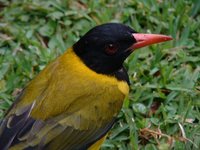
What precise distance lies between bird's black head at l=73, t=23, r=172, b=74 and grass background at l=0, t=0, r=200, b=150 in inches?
26.6

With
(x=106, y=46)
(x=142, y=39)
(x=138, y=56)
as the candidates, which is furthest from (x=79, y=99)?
(x=138, y=56)

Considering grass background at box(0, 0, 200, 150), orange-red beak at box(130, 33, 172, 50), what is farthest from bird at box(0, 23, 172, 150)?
grass background at box(0, 0, 200, 150)

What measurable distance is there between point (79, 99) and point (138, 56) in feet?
4.49

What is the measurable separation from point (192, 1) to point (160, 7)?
33cm

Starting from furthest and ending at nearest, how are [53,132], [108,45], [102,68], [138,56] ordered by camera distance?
[138,56] → [102,68] → [108,45] → [53,132]

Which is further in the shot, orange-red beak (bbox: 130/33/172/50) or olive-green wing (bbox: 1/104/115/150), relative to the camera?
orange-red beak (bbox: 130/33/172/50)

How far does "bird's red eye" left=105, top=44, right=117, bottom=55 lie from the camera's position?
594 centimetres

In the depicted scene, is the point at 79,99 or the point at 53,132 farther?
the point at 79,99

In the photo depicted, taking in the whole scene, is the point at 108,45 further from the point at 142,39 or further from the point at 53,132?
the point at 53,132

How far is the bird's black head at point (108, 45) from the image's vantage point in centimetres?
590

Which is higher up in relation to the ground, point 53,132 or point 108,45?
point 108,45

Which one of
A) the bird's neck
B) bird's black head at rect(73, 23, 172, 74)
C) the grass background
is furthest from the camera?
the grass background

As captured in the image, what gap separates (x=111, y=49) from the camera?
19.5ft

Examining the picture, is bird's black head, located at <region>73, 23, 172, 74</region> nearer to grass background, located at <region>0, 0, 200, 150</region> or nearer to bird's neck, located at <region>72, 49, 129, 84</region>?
bird's neck, located at <region>72, 49, 129, 84</region>
